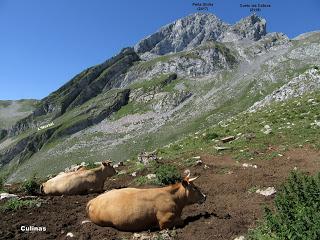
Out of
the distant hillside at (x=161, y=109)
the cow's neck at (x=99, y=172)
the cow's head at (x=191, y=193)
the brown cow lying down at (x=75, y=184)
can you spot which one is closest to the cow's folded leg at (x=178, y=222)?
the cow's head at (x=191, y=193)

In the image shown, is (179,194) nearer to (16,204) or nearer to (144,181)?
(144,181)

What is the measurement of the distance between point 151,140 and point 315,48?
75.9 metres

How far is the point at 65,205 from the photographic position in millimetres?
17203

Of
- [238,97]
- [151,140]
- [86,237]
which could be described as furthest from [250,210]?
[238,97]

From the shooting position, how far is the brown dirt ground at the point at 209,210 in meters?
13.2

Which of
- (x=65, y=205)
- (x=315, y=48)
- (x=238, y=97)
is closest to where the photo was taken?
(x=65, y=205)

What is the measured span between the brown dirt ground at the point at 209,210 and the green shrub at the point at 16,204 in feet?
1.21

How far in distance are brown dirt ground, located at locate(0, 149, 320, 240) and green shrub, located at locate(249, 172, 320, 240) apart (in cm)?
131

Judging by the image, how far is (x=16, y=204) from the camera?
55.5ft

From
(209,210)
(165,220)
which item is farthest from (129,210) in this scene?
(209,210)

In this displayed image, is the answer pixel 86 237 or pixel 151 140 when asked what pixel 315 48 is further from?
pixel 86 237

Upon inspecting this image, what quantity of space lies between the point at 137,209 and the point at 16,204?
574cm

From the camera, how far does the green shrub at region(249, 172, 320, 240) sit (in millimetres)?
9234

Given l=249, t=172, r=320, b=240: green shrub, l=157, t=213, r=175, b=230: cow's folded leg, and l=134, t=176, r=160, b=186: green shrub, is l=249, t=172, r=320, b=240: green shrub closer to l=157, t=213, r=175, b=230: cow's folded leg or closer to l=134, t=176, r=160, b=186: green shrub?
l=157, t=213, r=175, b=230: cow's folded leg
